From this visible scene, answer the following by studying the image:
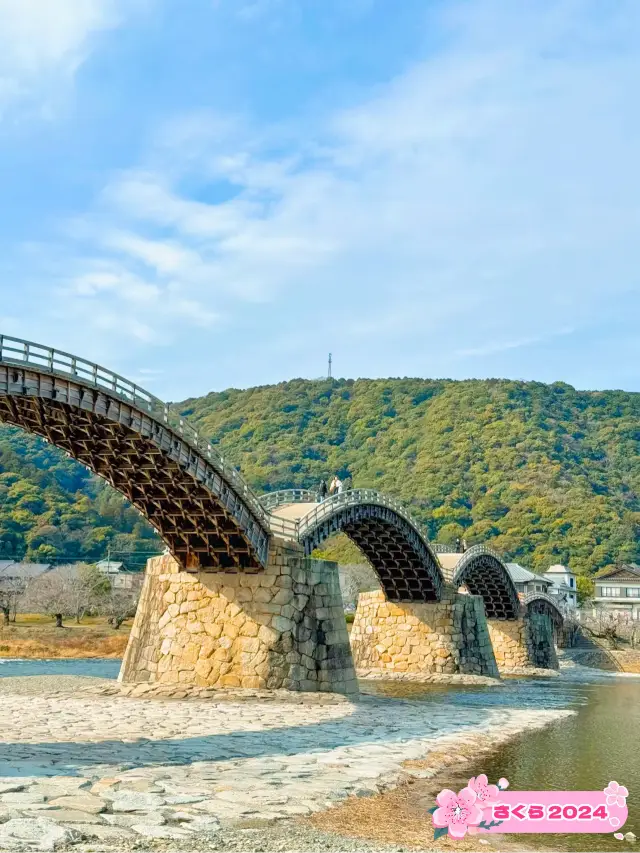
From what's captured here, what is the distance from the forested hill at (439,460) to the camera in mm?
105562

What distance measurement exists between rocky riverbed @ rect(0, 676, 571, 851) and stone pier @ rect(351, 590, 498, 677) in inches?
656

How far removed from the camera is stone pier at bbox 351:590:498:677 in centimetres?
4469

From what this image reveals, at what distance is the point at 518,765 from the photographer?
722 inches

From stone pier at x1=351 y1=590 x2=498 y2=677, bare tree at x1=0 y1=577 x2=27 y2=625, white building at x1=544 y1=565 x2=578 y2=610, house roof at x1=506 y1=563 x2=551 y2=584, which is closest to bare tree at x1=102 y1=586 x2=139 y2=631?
bare tree at x1=0 y1=577 x2=27 y2=625

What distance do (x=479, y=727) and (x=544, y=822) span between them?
39.9ft

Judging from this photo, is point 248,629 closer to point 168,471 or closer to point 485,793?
point 168,471

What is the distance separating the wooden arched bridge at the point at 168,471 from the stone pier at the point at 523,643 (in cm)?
2585

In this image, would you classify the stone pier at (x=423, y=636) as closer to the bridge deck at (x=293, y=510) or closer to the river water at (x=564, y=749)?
the river water at (x=564, y=749)

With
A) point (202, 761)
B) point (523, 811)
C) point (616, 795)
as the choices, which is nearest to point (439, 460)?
point (202, 761)

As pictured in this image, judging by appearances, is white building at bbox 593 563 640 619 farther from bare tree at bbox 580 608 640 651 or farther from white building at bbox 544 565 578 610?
bare tree at bbox 580 608 640 651

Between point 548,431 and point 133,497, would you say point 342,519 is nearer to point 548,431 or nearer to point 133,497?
point 133,497

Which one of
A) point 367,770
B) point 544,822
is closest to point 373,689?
point 367,770

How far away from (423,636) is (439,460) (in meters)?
Result: 83.4

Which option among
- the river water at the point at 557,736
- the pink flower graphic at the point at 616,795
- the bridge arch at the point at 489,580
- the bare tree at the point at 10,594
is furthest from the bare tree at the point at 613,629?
the pink flower graphic at the point at 616,795
